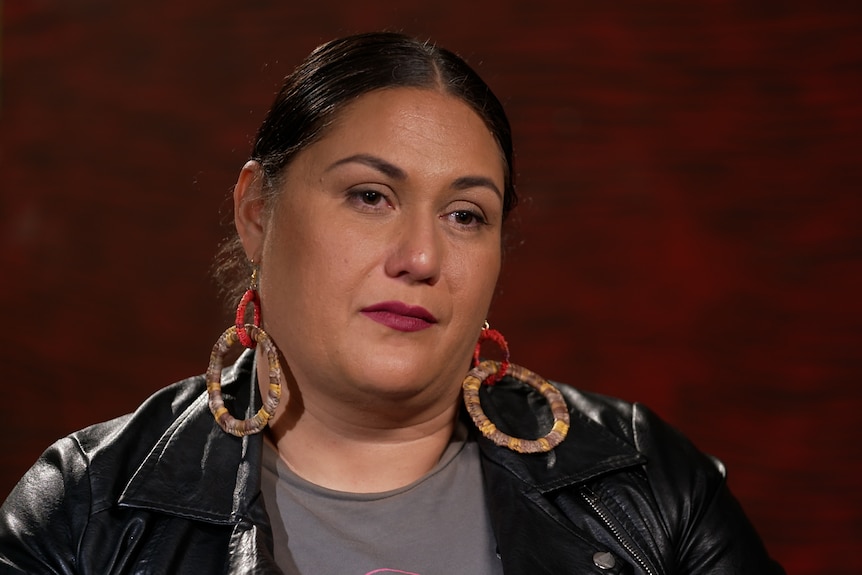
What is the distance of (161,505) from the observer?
146 centimetres

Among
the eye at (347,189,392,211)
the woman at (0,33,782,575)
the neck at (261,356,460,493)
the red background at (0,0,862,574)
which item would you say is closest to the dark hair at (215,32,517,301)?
the woman at (0,33,782,575)

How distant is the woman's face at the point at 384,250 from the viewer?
1492 millimetres

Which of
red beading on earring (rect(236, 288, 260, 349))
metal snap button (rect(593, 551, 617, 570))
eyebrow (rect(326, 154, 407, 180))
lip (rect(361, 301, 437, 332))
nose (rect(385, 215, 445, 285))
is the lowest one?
metal snap button (rect(593, 551, 617, 570))

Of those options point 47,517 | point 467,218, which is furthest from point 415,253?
point 47,517

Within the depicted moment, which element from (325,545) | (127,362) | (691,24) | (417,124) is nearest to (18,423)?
(127,362)

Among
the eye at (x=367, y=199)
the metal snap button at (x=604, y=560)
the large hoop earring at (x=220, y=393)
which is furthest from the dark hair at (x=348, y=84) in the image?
the metal snap button at (x=604, y=560)

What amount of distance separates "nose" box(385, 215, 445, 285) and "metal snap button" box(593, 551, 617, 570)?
1.51ft

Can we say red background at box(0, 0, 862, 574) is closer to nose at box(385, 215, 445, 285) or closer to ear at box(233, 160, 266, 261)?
ear at box(233, 160, 266, 261)

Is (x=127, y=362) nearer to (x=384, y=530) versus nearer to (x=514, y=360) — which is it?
(x=514, y=360)

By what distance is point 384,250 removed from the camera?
1.49 metres

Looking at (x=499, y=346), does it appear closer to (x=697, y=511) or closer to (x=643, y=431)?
(x=643, y=431)

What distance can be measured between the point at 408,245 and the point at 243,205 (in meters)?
0.34

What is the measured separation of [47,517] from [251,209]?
0.55 meters

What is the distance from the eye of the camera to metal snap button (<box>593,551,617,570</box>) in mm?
1521
